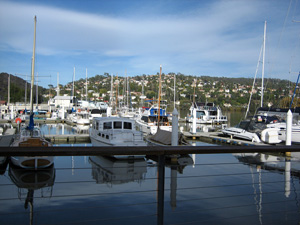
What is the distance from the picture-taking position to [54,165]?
500 inches

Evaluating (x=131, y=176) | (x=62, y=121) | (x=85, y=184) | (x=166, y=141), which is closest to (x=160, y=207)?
(x=85, y=184)

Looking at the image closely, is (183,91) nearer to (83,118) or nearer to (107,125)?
(83,118)

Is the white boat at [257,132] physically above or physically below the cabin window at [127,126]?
below

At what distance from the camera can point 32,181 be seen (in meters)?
10.5

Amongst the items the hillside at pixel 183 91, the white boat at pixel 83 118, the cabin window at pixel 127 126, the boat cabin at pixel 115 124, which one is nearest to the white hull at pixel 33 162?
the boat cabin at pixel 115 124

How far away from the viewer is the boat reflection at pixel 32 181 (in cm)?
876

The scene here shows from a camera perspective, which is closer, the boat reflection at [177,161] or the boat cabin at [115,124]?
the boat reflection at [177,161]

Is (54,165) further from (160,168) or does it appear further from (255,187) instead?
(160,168)

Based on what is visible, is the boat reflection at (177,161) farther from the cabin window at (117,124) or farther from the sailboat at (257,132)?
the sailboat at (257,132)

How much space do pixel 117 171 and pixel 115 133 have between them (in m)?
2.74

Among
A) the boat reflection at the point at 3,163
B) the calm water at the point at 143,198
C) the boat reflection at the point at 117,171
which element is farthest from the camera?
the boat reflection at the point at 3,163

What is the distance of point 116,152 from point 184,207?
446 centimetres

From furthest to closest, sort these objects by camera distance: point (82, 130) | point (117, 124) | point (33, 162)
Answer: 1. point (82, 130)
2. point (117, 124)
3. point (33, 162)

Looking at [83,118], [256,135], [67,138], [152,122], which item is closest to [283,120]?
[256,135]
